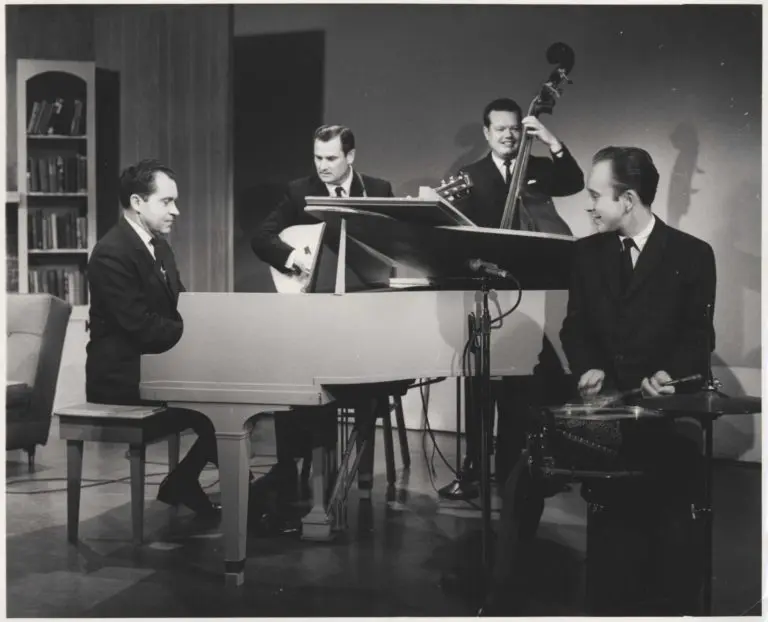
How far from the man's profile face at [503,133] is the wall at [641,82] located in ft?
0.25

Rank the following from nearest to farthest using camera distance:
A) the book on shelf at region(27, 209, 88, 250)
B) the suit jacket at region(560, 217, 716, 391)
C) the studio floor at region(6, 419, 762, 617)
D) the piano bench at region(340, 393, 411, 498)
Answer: the studio floor at region(6, 419, 762, 617)
the suit jacket at region(560, 217, 716, 391)
the piano bench at region(340, 393, 411, 498)
the book on shelf at region(27, 209, 88, 250)

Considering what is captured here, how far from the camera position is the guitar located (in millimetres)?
3346

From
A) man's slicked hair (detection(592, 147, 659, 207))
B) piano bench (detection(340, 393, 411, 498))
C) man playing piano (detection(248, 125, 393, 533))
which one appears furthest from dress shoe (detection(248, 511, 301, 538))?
man's slicked hair (detection(592, 147, 659, 207))

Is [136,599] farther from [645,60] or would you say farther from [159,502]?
[645,60]

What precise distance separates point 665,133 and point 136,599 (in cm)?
245

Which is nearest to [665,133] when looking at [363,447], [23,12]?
[363,447]

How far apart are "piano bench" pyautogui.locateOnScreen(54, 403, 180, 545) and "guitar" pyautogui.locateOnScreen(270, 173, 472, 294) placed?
0.64m

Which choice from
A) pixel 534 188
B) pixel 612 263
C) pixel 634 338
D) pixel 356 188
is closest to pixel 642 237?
pixel 612 263

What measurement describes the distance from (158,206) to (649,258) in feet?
5.97

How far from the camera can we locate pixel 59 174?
400cm

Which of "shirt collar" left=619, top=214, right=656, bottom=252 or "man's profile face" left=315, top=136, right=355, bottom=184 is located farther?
"man's profile face" left=315, top=136, right=355, bottom=184

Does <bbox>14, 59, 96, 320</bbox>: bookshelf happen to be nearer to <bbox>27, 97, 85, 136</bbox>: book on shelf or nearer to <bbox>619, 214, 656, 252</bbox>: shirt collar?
<bbox>27, 97, 85, 136</bbox>: book on shelf

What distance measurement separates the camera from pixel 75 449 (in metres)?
3.23

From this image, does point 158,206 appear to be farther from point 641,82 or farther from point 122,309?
point 641,82
